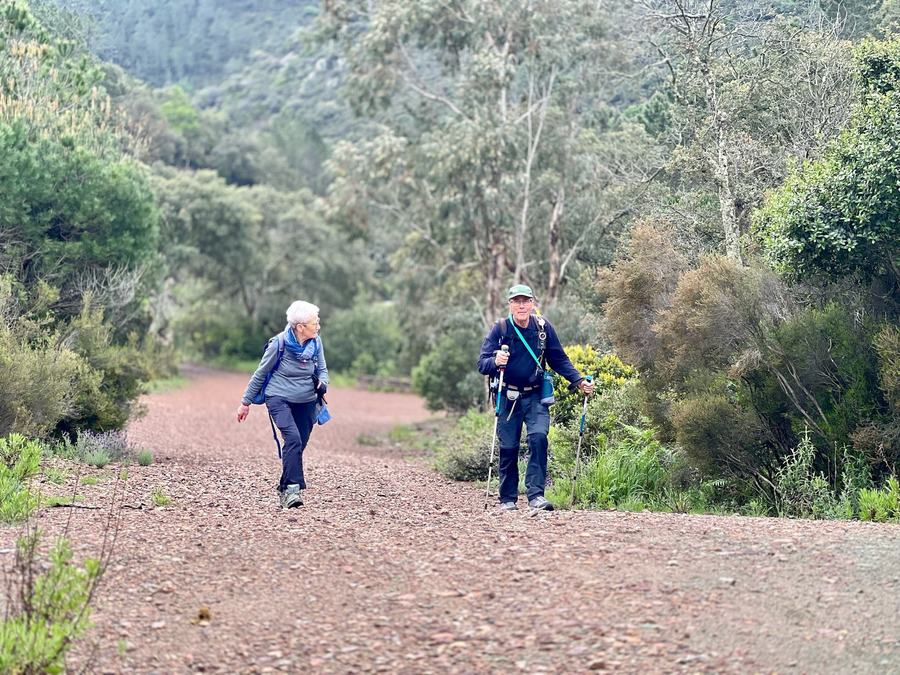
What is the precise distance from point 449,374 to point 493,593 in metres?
22.5

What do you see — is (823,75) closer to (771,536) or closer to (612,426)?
(612,426)

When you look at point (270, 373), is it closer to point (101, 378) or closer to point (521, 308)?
point (521, 308)

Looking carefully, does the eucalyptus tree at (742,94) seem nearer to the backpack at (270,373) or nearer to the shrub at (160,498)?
Answer: the backpack at (270,373)

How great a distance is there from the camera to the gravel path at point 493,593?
570cm

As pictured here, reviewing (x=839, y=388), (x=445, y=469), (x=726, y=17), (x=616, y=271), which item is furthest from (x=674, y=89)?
(x=839, y=388)

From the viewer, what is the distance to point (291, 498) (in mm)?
9969

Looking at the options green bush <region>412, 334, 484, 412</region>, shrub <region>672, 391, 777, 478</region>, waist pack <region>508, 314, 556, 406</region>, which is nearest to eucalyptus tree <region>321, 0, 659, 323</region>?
green bush <region>412, 334, 484, 412</region>

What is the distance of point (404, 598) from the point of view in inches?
257

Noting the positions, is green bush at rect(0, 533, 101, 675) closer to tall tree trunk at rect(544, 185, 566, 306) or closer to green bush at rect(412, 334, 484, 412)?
tall tree trunk at rect(544, 185, 566, 306)

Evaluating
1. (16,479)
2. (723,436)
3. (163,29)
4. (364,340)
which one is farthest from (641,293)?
(364,340)

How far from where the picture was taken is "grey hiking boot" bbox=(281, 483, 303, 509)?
995 cm

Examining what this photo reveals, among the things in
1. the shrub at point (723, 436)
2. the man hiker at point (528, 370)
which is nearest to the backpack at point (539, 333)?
the man hiker at point (528, 370)

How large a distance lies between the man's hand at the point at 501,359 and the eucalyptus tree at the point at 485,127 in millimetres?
13283

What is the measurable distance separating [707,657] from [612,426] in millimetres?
8254
